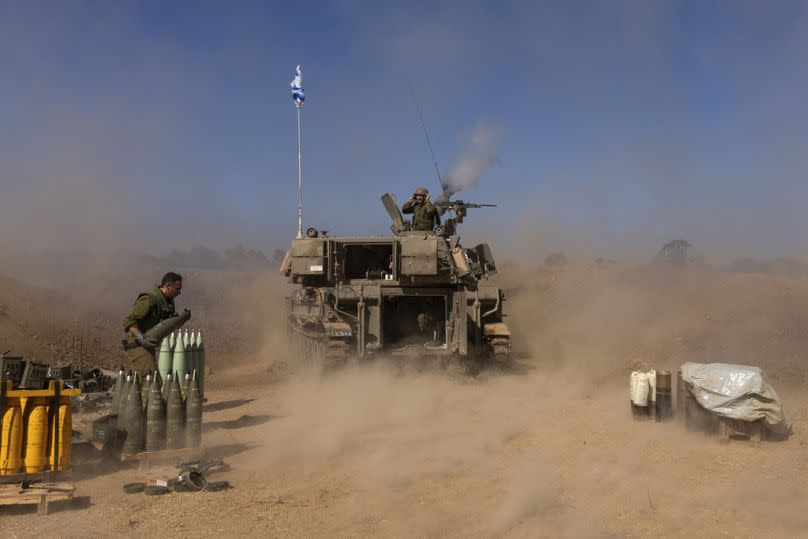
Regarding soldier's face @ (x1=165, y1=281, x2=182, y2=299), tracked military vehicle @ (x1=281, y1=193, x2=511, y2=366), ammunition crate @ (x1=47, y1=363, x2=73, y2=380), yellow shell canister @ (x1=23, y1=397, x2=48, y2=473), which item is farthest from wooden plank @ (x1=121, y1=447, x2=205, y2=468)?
tracked military vehicle @ (x1=281, y1=193, x2=511, y2=366)

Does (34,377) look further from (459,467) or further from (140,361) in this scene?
(459,467)

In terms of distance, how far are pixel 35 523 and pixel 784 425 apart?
735cm

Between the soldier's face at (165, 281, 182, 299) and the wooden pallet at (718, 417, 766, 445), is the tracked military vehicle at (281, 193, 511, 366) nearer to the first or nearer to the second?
the soldier's face at (165, 281, 182, 299)

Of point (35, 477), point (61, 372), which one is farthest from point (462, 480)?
point (61, 372)

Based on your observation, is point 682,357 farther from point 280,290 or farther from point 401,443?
point 280,290

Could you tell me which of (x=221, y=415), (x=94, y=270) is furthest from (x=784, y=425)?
(x=94, y=270)

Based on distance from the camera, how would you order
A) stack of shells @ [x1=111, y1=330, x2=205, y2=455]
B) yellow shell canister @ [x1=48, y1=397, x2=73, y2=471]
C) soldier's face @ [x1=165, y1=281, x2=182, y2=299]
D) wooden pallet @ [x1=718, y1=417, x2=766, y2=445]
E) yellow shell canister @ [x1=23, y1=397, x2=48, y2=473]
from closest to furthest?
yellow shell canister @ [x1=23, y1=397, x2=48, y2=473] → yellow shell canister @ [x1=48, y1=397, x2=73, y2=471] → stack of shells @ [x1=111, y1=330, x2=205, y2=455] → wooden pallet @ [x1=718, y1=417, x2=766, y2=445] → soldier's face @ [x1=165, y1=281, x2=182, y2=299]

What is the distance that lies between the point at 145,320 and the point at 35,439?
217cm

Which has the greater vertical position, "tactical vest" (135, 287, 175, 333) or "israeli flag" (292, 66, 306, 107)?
"israeli flag" (292, 66, 306, 107)

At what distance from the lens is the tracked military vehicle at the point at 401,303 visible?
44.1 ft

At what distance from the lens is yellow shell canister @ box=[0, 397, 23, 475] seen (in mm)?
6117

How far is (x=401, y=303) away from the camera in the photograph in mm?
15070

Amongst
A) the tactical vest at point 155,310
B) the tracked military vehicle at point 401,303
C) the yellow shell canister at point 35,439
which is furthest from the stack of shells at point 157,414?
the tracked military vehicle at point 401,303

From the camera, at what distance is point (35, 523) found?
18.5 ft
